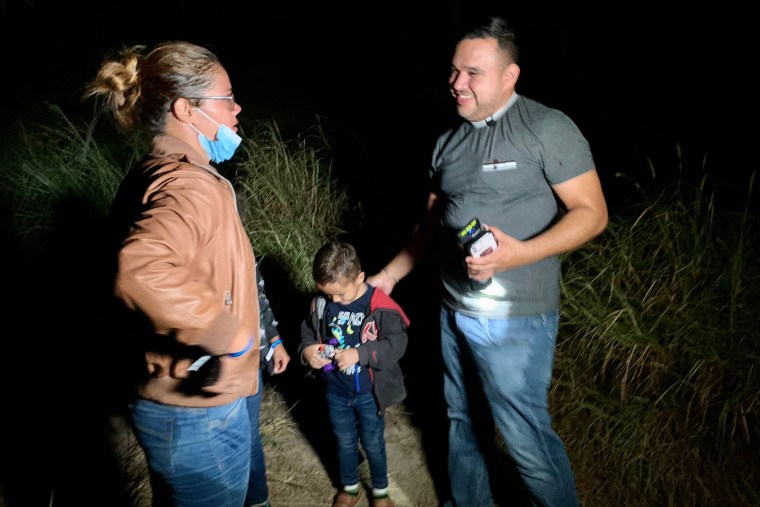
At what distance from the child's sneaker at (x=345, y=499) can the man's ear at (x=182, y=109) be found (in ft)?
6.73

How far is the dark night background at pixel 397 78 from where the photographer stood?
426 cm

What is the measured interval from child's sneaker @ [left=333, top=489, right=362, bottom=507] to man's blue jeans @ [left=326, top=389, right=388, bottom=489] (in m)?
0.06

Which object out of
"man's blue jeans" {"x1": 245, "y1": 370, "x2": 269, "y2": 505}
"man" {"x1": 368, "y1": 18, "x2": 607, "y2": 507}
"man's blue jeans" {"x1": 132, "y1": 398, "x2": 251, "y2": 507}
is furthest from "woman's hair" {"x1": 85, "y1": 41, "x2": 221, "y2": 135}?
"man's blue jeans" {"x1": 245, "y1": 370, "x2": 269, "y2": 505}

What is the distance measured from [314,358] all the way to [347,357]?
170 millimetres

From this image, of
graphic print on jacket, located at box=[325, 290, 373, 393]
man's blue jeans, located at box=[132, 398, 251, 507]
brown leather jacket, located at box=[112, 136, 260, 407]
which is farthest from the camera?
graphic print on jacket, located at box=[325, 290, 373, 393]

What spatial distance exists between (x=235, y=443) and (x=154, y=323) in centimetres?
53

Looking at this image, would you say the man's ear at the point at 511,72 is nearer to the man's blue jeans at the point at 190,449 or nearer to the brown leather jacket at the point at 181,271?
the brown leather jacket at the point at 181,271

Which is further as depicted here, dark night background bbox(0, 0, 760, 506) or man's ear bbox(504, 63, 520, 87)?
dark night background bbox(0, 0, 760, 506)

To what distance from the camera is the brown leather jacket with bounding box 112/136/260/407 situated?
1232mm

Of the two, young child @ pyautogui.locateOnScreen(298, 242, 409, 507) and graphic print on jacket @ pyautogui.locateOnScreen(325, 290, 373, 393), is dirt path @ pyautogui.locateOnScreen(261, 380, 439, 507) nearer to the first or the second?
young child @ pyautogui.locateOnScreen(298, 242, 409, 507)

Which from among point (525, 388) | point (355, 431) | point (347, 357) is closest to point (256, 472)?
point (355, 431)

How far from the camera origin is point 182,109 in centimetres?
155

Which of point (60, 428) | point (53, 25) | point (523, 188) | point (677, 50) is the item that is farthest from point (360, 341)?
point (53, 25)

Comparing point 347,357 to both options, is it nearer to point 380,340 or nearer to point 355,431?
point 380,340
